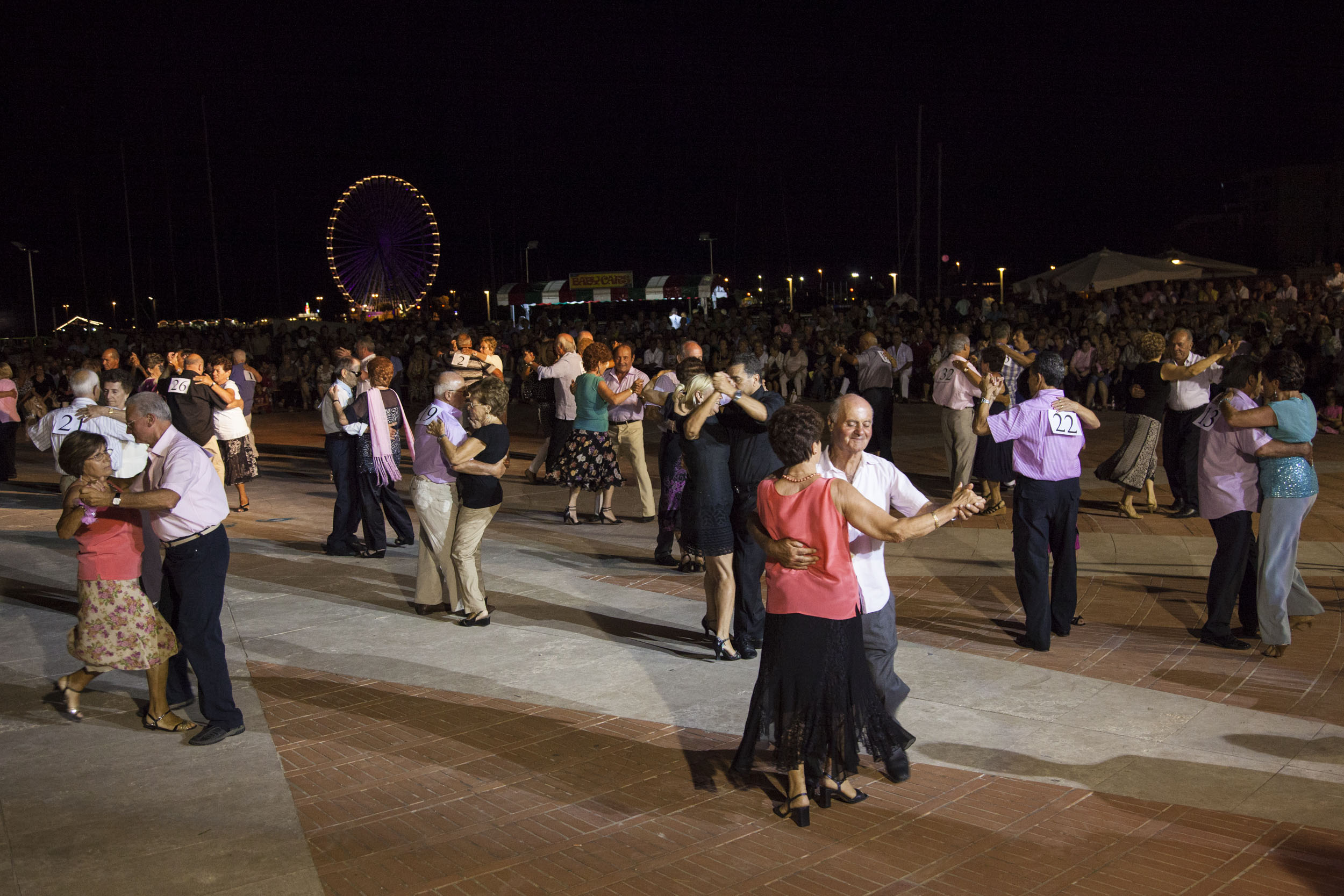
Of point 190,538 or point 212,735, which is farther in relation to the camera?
point 212,735

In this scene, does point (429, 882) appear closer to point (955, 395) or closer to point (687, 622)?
point (687, 622)

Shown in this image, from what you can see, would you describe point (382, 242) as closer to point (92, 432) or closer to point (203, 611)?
point (92, 432)

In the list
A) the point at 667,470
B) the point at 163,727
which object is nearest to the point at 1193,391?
the point at 667,470

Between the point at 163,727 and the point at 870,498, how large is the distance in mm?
3679

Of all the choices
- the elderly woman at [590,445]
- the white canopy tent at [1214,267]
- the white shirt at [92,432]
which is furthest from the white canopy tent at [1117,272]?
the white shirt at [92,432]

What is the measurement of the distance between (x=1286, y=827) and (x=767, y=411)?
3190 mm

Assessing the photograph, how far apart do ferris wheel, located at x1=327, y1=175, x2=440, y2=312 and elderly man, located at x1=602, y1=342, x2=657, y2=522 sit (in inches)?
1005

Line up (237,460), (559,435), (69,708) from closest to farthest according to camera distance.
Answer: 1. (69,708)
2. (237,460)
3. (559,435)

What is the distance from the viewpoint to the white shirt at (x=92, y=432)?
6.72m

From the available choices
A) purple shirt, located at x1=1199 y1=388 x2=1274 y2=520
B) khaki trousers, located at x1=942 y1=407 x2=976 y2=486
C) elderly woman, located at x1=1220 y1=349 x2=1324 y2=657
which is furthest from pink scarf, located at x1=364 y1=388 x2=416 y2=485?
elderly woman, located at x1=1220 y1=349 x2=1324 y2=657

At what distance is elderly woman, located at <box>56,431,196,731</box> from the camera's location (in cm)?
511

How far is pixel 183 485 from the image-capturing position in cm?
501

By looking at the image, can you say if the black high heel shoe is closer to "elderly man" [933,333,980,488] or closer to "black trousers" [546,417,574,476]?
"black trousers" [546,417,574,476]

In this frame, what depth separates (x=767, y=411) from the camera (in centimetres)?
614
